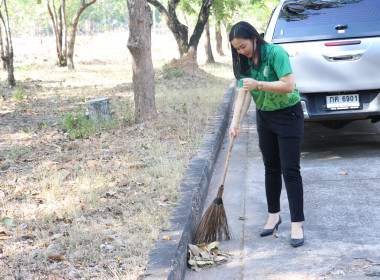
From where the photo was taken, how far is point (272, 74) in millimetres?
4262

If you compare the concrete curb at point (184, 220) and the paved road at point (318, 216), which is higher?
the concrete curb at point (184, 220)

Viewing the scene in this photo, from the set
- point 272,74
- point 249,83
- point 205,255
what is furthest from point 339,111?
point 205,255

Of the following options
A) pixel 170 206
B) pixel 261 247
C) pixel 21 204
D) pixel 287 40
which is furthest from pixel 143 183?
pixel 287 40

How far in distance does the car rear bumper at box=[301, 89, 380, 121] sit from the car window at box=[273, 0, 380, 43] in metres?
0.70

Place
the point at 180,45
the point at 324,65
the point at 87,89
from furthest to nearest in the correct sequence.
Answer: the point at 180,45 < the point at 87,89 < the point at 324,65

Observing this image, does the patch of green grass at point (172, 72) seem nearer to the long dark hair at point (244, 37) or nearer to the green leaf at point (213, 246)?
the long dark hair at point (244, 37)

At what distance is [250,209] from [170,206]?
0.93 meters

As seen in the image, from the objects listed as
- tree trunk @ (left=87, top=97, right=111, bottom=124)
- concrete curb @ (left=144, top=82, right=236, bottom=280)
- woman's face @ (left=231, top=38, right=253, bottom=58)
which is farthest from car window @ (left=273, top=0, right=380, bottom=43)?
tree trunk @ (left=87, top=97, right=111, bottom=124)

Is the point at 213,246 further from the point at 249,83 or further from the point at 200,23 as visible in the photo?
the point at 200,23

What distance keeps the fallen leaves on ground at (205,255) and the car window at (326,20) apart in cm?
311

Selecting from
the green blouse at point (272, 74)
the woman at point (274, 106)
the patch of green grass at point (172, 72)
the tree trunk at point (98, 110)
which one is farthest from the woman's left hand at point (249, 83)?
the patch of green grass at point (172, 72)

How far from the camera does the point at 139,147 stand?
741 centimetres

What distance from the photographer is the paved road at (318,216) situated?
4035 millimetres

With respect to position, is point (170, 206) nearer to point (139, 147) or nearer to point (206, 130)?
point (139, 147)
